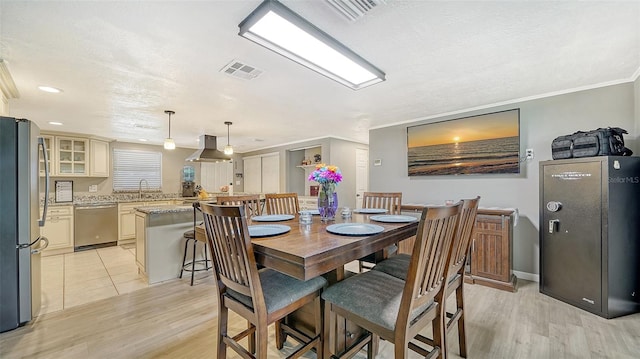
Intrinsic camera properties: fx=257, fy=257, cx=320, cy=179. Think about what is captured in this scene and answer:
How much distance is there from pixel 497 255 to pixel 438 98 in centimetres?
196

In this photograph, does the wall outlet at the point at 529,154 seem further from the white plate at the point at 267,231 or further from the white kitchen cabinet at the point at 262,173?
the white kitchen cabinet at the point at 262,173

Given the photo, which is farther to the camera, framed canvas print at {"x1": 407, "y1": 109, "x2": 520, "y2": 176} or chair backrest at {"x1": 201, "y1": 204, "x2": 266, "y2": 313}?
framed canvas print at {"x1": 407, "y1": 109, "x2": 520, "y2": 176}

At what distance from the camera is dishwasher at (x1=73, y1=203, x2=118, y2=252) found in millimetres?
4773

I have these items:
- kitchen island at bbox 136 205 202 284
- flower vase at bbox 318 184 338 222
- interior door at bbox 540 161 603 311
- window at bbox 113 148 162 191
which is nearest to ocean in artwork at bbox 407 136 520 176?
interior door at bbox 540 161 603 311

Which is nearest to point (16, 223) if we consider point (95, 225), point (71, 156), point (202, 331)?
point (202, 331)

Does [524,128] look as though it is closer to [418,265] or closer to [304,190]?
[418,265]

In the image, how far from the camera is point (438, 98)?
10.4ft

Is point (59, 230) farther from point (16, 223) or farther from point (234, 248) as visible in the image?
point (234, 248)


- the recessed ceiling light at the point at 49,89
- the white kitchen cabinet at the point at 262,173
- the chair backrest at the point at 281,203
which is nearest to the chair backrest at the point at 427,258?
the chair backrest at the point at 281,203

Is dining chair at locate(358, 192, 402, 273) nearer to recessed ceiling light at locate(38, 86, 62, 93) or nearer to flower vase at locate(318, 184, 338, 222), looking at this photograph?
flower vase at locate(318, 184, 338, 222)

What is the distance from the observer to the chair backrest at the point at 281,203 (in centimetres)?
276

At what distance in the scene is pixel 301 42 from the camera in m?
1.79

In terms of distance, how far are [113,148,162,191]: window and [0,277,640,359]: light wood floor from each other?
4.25 m

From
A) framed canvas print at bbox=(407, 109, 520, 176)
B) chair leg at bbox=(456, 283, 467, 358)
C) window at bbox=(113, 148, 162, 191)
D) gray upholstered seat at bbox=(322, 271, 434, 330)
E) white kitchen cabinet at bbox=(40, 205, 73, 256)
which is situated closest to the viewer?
gray upholstered seat at bbox=(322, 271, 434, 330)
